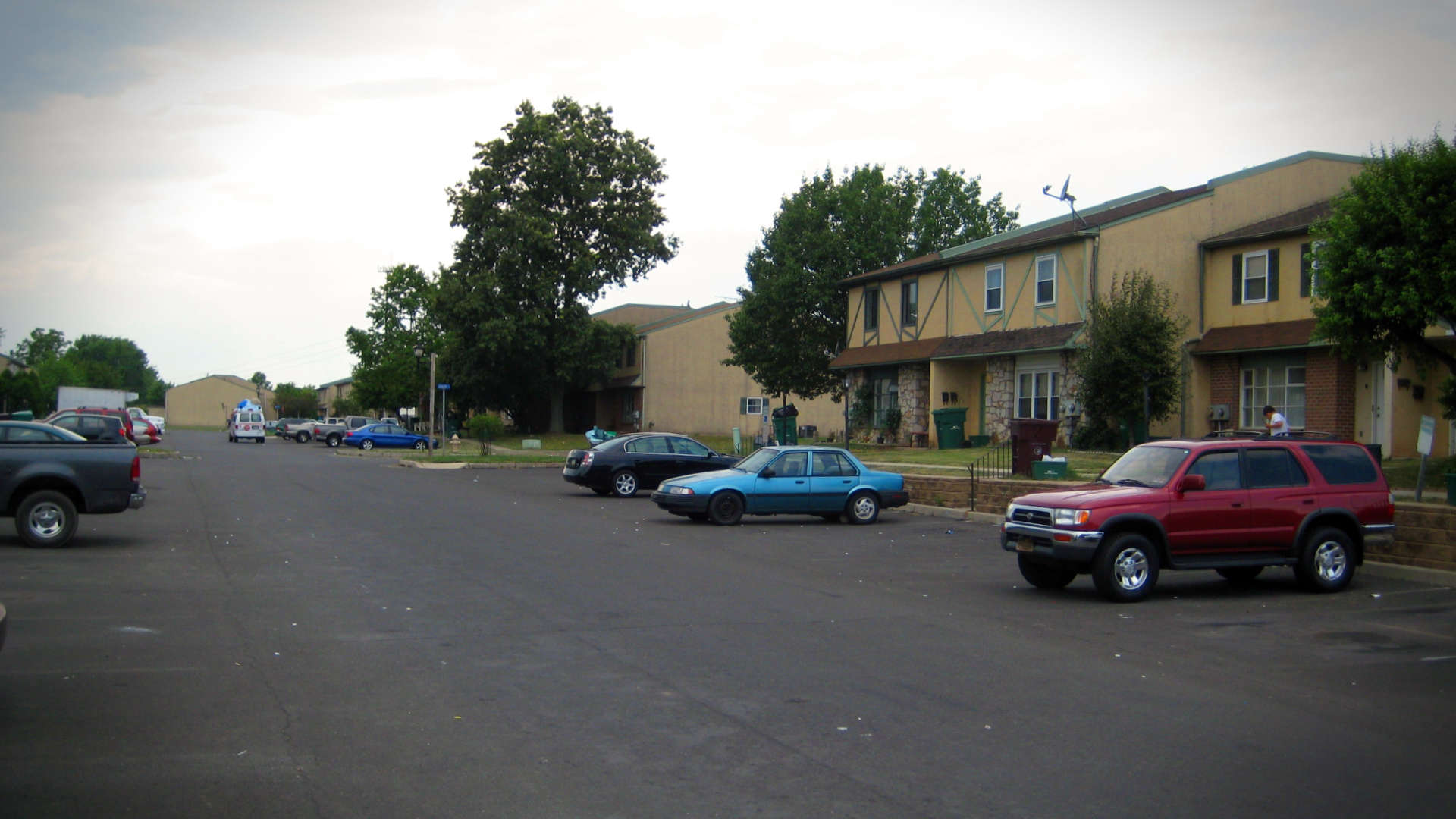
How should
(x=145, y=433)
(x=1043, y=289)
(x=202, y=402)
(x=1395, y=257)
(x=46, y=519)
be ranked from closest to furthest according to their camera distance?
(x=46, y=519), (x=1395, y=257), (x=1043, y=289), (x=145, y=433), (x=202, y=402)

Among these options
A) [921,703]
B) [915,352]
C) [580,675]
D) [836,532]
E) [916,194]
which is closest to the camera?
[921,703]

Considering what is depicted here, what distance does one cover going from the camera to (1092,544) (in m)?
11.9

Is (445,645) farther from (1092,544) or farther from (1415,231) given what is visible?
(1415,231)

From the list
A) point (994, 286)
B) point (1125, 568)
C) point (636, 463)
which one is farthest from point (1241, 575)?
point (994, 286)

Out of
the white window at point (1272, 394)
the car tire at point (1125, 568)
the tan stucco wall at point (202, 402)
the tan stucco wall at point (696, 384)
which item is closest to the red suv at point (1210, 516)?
the car tire at point (1125, 568)

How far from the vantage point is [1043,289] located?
3406cm

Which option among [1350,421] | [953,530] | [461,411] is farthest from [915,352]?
[461,411]

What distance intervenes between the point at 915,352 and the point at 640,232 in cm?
2426

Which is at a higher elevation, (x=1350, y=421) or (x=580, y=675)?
(x=1350, y=421)

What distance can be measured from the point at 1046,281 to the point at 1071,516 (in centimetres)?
2315

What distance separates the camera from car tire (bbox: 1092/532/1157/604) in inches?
468

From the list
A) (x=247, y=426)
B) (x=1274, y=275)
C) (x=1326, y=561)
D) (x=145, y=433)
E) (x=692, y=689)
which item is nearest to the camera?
(x=692, y=689)

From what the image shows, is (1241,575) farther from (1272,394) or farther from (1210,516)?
(1272,394)

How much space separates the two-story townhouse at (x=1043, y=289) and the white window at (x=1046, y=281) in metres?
0.03
